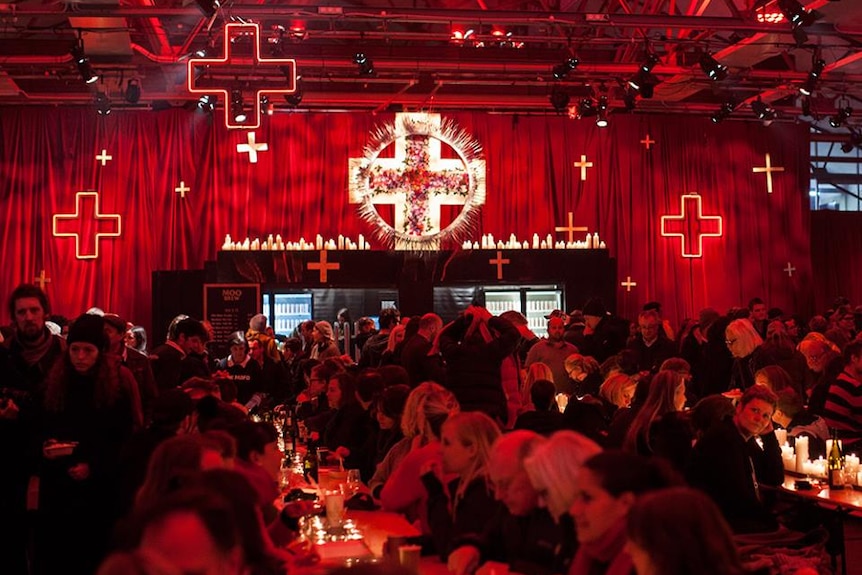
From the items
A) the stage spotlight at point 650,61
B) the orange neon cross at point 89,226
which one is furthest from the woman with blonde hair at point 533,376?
the orange neon cross at point 89,226

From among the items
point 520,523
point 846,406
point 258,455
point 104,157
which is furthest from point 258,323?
point 520,523

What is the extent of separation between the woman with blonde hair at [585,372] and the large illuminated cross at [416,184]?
7.45 m

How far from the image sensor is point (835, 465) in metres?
6.71

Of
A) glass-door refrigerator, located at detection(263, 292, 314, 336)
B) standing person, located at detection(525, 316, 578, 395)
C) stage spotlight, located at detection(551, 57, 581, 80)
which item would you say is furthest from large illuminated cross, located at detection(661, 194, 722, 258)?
standing person, located at detection(525, 316, 578, 395)

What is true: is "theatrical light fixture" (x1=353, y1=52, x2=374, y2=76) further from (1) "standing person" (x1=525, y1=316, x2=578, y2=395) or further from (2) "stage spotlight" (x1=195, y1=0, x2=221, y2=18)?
(1) "standing person" (x1=525, y1=316, x2=578, y2=395)

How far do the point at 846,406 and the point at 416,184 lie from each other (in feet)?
33.5

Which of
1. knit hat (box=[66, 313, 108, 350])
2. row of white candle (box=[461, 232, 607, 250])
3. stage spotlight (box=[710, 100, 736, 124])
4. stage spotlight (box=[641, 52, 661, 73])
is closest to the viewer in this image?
knit hat (box=[66, 313, 108, 350])

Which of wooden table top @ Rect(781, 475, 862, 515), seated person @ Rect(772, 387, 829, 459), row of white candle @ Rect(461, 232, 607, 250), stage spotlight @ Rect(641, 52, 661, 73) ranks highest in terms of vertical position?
stage spotlight @ Rect(641, 52, 661, 73)

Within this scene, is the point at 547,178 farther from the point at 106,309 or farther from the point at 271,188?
the point at 106,309

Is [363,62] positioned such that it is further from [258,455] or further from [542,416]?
[258,455]

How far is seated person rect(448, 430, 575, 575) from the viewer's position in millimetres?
3939

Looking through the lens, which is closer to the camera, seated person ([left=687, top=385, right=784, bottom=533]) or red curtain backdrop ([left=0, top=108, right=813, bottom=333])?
seated person ([left=687, top=385, right=784, bottom=533])

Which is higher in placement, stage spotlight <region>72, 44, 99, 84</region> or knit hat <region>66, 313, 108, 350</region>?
stage spotlight <region>72, 44, 99, 84</region>

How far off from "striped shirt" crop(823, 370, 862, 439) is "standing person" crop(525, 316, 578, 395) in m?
3.02
